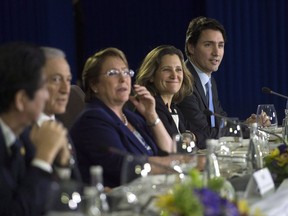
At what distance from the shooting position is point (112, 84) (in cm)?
307

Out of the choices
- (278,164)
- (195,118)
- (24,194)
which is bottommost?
(195,118)

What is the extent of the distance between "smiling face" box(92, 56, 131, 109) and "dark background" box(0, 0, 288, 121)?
3.75 m

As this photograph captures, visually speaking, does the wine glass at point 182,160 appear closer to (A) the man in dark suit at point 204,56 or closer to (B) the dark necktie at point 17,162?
(B) the dark necktie at point 17,162

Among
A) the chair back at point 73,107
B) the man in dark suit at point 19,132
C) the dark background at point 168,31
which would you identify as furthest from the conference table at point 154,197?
the dark background at point 168,31

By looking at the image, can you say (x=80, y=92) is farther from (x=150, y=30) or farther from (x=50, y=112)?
(x=150, y=30)

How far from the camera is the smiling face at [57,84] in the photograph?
8.61 feet

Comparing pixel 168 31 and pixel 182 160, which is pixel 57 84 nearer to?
pixel 182 160

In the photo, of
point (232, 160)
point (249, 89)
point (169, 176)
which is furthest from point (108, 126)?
point (249, 89)

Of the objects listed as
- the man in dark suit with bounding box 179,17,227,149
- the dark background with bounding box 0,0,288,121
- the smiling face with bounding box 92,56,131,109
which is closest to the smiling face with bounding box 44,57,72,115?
the smiling face with bounding box 92,56,131,109

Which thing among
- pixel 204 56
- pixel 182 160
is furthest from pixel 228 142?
pixel 204 56

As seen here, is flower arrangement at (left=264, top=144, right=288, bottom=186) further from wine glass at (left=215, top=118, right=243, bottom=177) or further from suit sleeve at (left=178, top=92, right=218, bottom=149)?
suit sleeve at (left=178, top=92, right=218, bottom=149)

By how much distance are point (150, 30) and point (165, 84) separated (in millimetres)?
3359

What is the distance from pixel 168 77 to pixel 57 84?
129cm

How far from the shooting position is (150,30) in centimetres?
715
